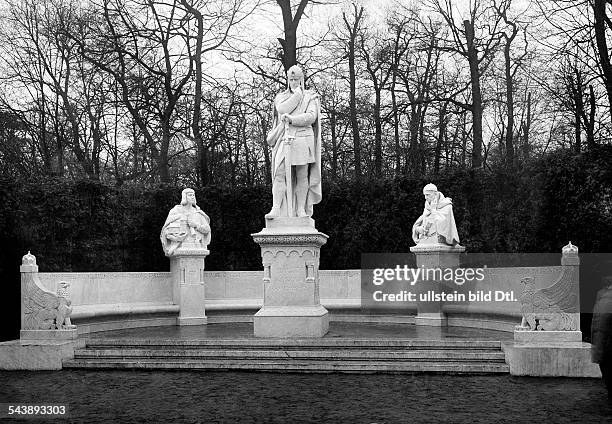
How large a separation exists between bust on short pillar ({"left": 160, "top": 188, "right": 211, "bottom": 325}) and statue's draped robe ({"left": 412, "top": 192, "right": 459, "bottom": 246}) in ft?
12.8

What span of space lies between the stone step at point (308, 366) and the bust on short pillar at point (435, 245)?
4.10 metres

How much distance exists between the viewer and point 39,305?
9422mm

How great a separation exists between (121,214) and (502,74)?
1242 cm

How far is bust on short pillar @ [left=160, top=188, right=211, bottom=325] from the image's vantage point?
43.4 ft

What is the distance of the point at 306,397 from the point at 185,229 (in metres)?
6.75

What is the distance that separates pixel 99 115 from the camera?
2198 centimetres

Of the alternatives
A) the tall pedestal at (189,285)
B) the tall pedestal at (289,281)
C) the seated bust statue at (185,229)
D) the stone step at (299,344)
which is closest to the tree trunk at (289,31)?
the seated bust statue at (185,229)

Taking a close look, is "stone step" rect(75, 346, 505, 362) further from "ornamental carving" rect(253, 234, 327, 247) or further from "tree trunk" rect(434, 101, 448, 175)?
"tree trunk" rect(434, 101, 448, 175)

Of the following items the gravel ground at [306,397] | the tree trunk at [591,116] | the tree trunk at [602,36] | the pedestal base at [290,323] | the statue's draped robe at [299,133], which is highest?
the tree trunk at [602,36]

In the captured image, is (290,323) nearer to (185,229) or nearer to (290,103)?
(290,103)

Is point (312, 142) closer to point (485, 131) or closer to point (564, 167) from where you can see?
point (564, 167)

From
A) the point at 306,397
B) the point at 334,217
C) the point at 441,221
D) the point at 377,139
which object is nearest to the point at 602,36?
the point at 441,221

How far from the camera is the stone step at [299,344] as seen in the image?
9156 mm

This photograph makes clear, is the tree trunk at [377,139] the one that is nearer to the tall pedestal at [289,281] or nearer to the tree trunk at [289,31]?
the tree trunk at [289,31]
